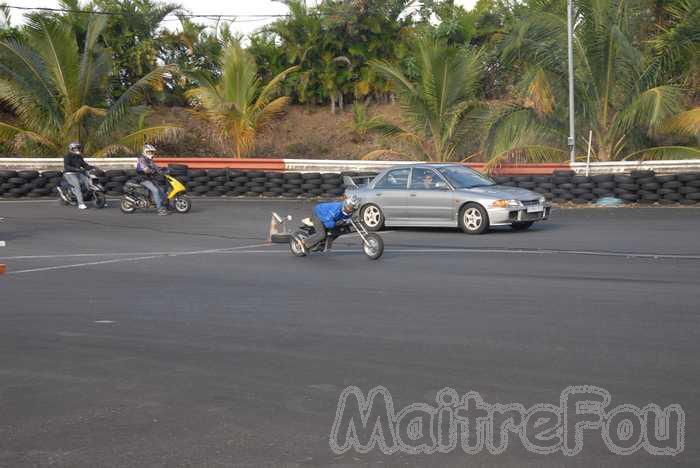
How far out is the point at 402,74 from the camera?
33562 mm

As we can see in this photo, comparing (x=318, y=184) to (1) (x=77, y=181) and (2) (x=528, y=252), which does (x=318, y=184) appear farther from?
(2) (x=528, y=252)

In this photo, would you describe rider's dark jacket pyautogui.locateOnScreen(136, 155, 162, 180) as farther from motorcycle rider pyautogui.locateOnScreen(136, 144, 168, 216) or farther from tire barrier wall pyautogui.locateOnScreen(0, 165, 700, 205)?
tire barrier wall pyautogui.locateOnScreen(0, 165, 700, 205)

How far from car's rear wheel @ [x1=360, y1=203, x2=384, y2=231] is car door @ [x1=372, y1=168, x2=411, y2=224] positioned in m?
0.12

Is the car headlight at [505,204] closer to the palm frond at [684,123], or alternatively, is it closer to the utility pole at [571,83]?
the utility pole at [571,83]

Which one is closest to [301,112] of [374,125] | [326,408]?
[374,125]

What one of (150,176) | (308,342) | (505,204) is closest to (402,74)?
(150,176)

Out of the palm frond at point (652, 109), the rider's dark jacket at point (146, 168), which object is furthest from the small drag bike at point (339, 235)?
the palm frond at point (652, 109)

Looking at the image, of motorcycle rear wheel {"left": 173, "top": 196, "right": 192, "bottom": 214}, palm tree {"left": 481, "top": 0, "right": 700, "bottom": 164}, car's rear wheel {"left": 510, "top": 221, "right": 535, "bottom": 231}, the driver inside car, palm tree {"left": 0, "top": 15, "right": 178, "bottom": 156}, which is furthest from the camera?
palm tree {"left": 0, "top": 15, "right": 178, "bottom": 156}

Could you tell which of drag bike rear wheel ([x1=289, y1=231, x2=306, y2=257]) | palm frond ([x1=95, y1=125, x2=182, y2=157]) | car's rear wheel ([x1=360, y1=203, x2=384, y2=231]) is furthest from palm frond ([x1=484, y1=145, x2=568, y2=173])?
drag bike rear wheel ([x1=289, y1=231, x2=306, y2=257])

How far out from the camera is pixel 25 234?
20.3 metres

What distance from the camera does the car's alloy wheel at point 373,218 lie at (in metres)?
20.5

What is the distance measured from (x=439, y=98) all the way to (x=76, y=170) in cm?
1156

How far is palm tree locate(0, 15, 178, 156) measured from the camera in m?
32.8

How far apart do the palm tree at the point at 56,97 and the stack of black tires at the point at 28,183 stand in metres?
4.05
